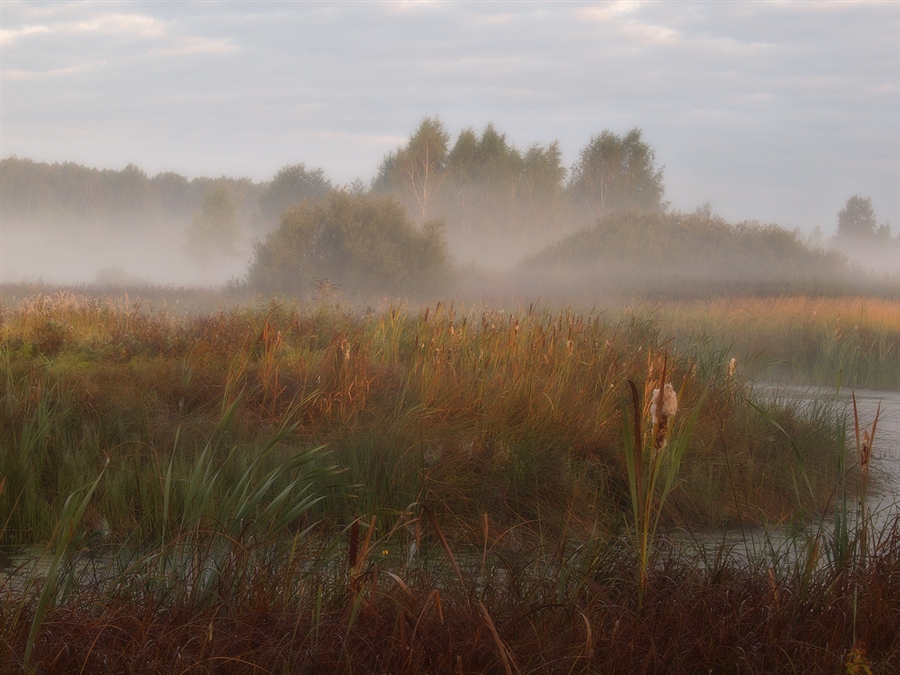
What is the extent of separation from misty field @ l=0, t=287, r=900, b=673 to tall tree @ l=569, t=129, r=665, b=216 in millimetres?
35490

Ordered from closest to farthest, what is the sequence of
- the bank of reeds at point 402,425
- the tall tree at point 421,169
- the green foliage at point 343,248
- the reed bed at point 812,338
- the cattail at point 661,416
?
the cattail at point 661,416
the bank of reeds at point 402,425
the reed bed at point 812,338
the green foliage at point 343,248
the tall tree at point 421,169

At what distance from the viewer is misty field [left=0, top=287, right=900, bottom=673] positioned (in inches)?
74.5

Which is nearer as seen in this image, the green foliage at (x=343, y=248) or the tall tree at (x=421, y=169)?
the green foliage at (x=343, y=248)

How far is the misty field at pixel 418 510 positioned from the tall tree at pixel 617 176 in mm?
35490

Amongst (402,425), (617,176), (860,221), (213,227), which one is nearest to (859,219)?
(860,221)

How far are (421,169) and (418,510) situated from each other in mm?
30434

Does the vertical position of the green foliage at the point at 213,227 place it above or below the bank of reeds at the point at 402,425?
above

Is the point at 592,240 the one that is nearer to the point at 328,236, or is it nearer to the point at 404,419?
the point at 328,236

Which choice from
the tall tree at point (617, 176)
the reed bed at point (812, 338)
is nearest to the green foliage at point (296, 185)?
the tall tree at point (617, 176)

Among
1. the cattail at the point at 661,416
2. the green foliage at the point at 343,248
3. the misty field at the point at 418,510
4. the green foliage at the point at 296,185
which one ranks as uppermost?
the green foliage at the point at 296,185

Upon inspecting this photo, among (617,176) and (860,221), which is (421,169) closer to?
(617,176)

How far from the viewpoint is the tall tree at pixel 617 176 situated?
1615 inches

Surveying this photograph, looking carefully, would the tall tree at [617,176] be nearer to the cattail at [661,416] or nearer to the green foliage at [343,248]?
the green foliage at [343,248]

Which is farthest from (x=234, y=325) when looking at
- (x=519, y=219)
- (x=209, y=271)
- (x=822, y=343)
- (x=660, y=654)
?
(x=209, y=271)
